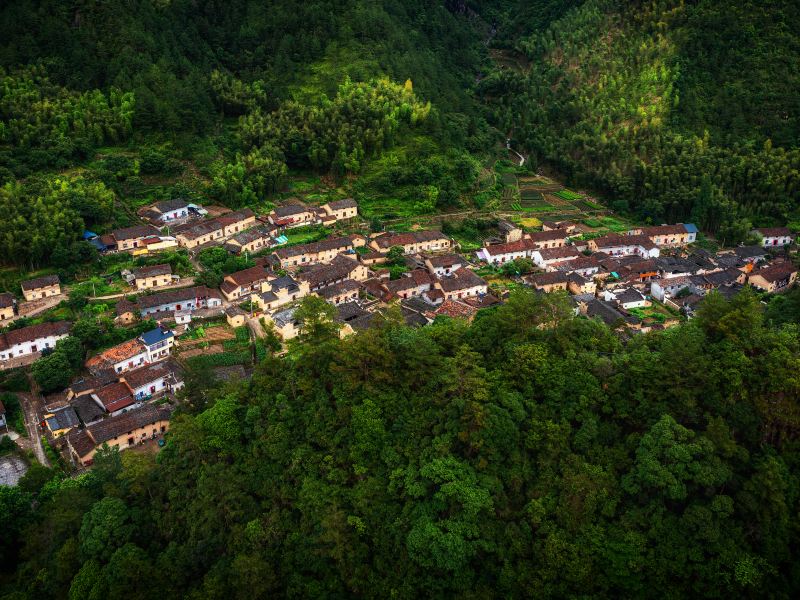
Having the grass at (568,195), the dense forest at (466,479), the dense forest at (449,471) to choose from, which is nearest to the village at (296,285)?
the dense forest at (449,471)

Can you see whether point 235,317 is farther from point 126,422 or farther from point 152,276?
point 126,422

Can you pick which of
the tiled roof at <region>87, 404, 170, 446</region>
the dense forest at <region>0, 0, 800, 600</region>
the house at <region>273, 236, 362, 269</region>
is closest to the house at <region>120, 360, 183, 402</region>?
the tiled roof at <region>87, 404, 170, 446</region>

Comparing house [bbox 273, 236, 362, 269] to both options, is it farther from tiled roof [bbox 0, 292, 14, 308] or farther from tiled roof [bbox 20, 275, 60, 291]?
tiled roof [bbox 0, 292, 14, 308]

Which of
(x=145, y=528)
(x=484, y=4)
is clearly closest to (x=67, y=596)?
(x=145, y=528)

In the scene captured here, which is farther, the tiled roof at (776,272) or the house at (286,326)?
the tiled roof at (776,272)

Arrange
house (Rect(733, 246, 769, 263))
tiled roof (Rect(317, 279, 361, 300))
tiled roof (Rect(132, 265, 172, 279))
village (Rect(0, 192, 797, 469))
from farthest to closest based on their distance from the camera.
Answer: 1. house (Rect(733, 246, 769, 263))
2. tiled roof (Rect(132, 265, 172, 279))
3. tiled roof (Rect(317, 279, 361, 300))
4. village (Rect(0, 192, 797, 469))

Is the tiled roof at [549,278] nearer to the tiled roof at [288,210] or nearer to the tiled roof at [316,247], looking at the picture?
the tiled roof at [316,247]
